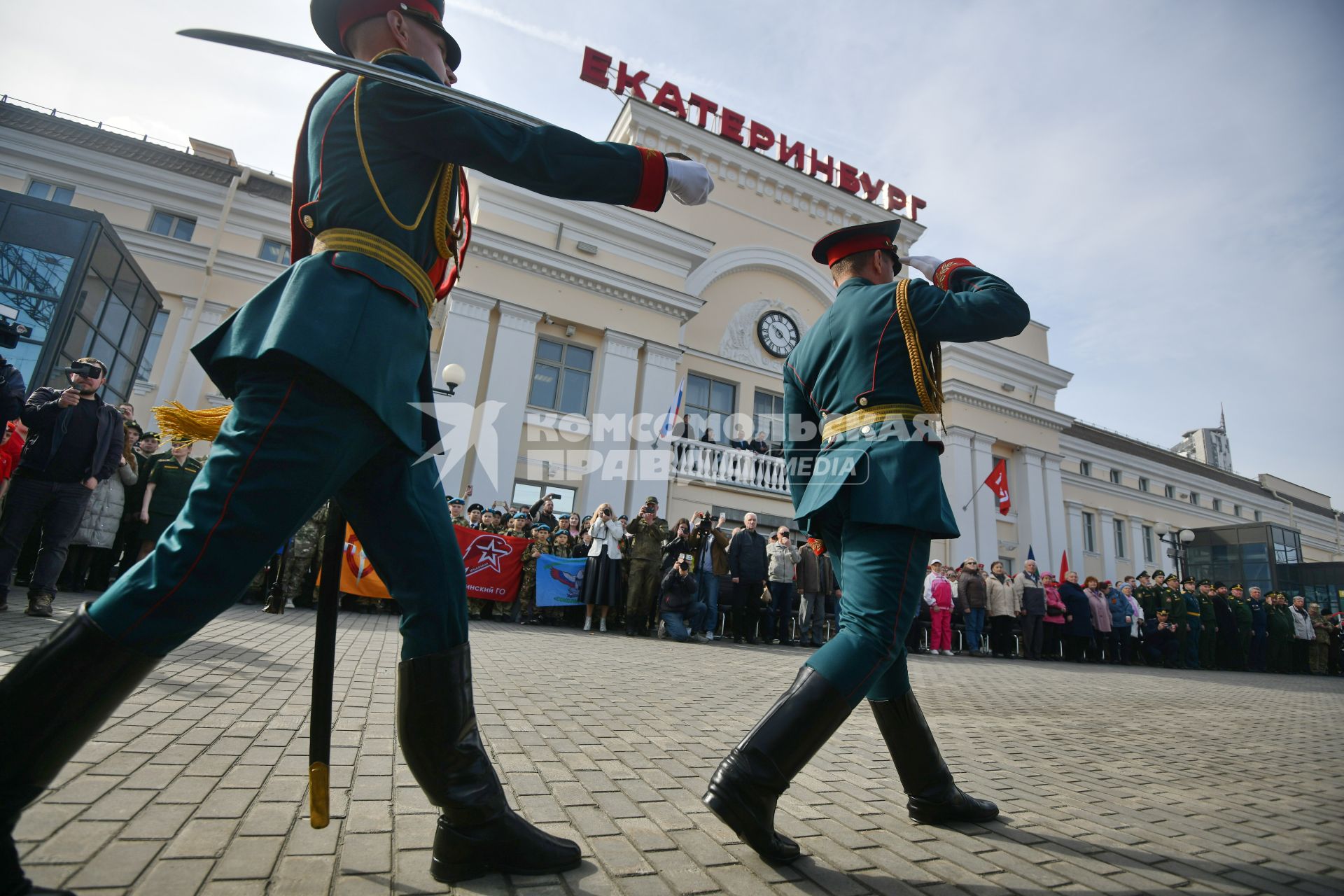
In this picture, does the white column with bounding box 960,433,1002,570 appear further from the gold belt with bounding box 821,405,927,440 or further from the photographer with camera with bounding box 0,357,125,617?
the photographer with camera with bounding box 0,357,125,617

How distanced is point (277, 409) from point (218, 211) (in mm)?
23576

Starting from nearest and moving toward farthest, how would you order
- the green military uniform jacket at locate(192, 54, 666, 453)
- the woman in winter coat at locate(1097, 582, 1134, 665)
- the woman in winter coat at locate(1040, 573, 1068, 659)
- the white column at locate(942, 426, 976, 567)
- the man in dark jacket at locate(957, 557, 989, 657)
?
1. the green military uniform jacket at locate(192, 54, 666, 453)
2. the man in dark jacket at locate(957, 557, 989, 657)
3. the woman in winter coat at locate(1040, 573, 1068, 659)
4. the woman in winter coat at locate(1097, 582, 1134, 665)
5. the white column at locate(942, 426, 976, 567)

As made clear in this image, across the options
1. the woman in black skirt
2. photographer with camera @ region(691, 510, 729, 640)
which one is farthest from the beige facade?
photographer with camera @ region(691, 510, 729, 640)

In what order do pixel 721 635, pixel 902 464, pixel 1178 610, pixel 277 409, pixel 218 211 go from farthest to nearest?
pixel 218 211 → pixel 1178 610 → pixel 721 635 → pixel 902 464 → pixel 277 409

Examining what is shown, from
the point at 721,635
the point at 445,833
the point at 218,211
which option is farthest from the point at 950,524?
the point at 218,211

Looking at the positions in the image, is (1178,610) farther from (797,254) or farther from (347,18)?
(347,18)

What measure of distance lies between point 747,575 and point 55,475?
8896 mm

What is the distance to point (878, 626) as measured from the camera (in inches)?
88.5

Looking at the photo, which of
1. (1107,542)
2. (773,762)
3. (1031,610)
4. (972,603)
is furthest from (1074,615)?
(1107,542)

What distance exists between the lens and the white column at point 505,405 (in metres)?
15.5

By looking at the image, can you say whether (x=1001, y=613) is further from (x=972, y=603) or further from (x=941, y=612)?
(x=941, y=612)

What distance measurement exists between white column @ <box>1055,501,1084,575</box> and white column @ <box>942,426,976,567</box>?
7352mm

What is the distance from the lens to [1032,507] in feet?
80.0

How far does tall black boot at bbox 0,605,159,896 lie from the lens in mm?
1270
